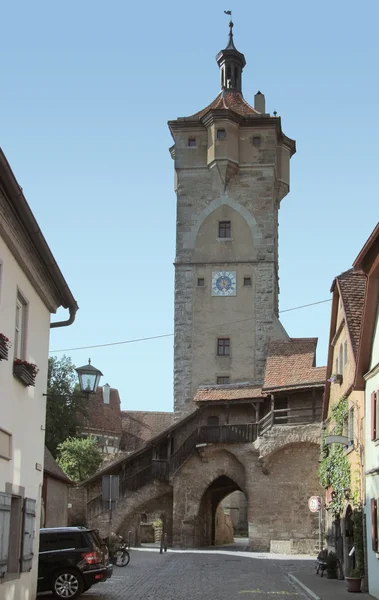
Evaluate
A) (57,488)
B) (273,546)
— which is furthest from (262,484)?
(57,488)

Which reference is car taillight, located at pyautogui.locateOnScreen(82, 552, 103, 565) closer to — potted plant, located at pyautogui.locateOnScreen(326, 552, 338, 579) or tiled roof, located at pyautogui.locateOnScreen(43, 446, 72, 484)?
potted plant, located at pyautogui.locateOnScreen(326, 552, 338, 579)

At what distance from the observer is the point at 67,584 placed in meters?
17.9

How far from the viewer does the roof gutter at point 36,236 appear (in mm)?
11180

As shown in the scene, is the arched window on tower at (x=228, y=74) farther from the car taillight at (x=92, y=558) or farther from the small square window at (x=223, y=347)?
the car taillight at (x=92, y=558)

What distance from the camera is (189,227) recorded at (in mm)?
53281

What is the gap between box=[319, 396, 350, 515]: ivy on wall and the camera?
2373 cm

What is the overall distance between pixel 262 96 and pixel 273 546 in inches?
1190

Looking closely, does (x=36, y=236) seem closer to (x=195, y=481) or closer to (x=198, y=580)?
(x=198, y=580)

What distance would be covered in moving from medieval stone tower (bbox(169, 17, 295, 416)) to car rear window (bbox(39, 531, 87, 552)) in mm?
31696

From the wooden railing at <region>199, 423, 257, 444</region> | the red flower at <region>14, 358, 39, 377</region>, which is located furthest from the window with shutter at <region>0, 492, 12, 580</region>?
the wooden railing at <region>199, 423, 257, 444</region>

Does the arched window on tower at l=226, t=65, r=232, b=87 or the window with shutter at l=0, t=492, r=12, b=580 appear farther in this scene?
the arched window on tower at l=226, t=65, r=232, b=87

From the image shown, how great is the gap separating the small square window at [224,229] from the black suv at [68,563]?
35473mm

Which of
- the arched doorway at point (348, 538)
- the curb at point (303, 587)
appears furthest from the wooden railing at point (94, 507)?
the arched doorway at point (348, 538)

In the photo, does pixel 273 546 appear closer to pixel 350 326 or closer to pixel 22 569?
pixel 350 326
